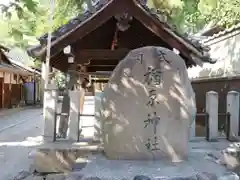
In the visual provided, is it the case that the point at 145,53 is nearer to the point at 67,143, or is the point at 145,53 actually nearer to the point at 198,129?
the point at 67,143

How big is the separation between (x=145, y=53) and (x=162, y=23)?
1.63 meters

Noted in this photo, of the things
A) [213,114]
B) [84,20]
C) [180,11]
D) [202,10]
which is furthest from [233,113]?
[180,11]

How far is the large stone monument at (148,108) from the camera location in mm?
7367

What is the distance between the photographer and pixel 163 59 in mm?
7648

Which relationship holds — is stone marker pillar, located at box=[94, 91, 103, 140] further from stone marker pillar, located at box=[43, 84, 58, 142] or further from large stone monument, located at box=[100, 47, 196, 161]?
large stone monument, located at box=[100, 47, 196, 161]

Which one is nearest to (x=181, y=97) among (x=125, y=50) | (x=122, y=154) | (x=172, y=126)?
(x=172, y=126)

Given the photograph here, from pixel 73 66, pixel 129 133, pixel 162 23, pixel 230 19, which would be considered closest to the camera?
pixel 129 133

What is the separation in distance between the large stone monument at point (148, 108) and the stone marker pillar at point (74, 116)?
2425 millimetres

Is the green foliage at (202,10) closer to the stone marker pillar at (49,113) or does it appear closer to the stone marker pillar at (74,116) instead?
the stone marker pillar at (74,116)

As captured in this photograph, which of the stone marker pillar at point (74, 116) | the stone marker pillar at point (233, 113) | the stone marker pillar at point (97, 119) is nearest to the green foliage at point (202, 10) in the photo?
the stone marker pillar at point (233, 113)

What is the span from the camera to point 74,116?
997 centimetres

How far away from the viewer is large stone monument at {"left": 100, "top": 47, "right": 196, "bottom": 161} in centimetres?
737

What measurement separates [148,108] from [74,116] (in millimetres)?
3129

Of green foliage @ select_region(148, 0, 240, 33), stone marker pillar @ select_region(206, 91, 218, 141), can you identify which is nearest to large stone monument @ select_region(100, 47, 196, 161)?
stone marker pillar @ select_region(206, 91, 218, 141)
